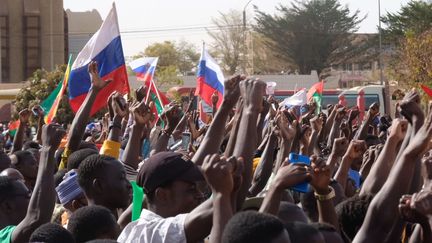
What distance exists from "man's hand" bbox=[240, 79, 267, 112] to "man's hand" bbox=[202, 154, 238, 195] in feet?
2.84

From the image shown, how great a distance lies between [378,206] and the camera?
14.4ft

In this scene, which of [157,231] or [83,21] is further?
[83,21]

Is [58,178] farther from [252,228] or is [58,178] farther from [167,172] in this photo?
[252,228]

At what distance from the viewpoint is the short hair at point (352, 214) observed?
4.89 metres

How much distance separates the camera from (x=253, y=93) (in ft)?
16.2

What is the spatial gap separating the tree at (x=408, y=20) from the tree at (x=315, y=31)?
12.9 metres

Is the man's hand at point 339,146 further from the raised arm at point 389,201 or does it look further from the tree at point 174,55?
the tree at point 174,55

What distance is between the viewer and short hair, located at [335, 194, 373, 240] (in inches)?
193

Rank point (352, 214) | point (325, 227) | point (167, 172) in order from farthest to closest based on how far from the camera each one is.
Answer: point (352, 214) → point (167, 172) → point (325, 227)

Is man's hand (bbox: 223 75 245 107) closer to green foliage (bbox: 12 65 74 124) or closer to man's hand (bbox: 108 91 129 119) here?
man's hand (bbox: 108 91 129 119)

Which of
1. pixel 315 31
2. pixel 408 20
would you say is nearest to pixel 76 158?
pixel 408 20

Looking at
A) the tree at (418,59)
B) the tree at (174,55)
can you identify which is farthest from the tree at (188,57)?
the tree at (418,59)

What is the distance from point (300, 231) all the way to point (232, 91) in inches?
51.4

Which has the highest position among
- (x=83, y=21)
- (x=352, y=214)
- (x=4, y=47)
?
(x=83, y=21)
